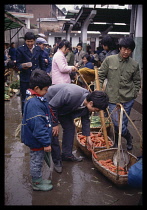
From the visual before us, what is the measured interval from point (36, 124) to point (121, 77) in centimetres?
186

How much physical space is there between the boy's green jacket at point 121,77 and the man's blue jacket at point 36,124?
1556mm

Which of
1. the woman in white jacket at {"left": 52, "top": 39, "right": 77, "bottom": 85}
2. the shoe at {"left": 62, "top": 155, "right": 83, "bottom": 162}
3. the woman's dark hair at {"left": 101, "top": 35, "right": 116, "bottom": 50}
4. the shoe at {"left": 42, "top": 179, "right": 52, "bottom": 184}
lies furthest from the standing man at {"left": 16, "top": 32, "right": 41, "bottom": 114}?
the shoe at {"left": 42, "top": 179, "right": 52, "bottom": 184}

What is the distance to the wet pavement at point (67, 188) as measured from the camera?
2.79 meters

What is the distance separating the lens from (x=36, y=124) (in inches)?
103

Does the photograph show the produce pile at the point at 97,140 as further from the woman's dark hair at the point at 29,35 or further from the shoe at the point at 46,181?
the woman's dark hair at the point at 29,35

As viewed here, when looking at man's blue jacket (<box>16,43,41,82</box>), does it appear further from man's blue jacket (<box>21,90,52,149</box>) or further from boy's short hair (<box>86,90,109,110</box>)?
boy's short hair (<box>86,90,109,110</box>)

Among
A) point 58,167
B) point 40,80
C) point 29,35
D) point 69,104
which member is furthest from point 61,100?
point 29,35

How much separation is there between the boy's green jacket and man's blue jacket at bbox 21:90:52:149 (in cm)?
156

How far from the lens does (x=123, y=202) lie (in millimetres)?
2799

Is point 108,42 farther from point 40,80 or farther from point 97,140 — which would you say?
point 40,80

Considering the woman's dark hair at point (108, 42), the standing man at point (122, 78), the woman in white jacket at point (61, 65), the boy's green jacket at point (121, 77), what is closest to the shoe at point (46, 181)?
the standing man at point (122, 78)

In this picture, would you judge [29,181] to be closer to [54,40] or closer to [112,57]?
[112,57]

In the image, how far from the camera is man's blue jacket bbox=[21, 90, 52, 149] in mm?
2635

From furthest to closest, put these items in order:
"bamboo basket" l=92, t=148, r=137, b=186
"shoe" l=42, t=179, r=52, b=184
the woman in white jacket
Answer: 1. the woman in white jacket
2. "shoe" l=42, t=179, r=52, b=184
3. "bamboo basket" l=92, t=148, r=137, b=186
